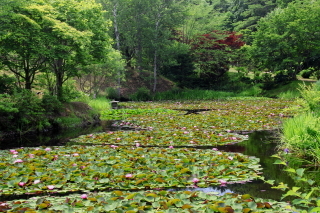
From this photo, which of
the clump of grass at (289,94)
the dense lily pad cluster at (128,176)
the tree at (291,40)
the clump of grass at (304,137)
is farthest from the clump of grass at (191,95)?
the clump of grass at (304,137)

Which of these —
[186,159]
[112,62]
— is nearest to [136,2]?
[112,62]

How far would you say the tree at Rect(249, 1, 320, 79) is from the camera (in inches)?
742

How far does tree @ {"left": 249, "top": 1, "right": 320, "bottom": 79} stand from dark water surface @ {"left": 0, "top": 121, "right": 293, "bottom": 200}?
14387mm

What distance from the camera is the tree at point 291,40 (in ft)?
61.9

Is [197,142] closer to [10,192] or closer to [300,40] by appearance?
[10,192]

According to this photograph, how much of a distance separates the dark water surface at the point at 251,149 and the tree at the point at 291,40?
47.2 feet

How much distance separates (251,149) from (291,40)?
56.0 ft

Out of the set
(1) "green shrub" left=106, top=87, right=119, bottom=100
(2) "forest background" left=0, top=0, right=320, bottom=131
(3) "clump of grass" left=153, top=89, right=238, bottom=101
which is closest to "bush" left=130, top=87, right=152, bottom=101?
(2) "forest background" left=0, top=0, right=320, bottom=131

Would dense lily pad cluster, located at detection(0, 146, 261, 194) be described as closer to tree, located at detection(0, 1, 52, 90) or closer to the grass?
tree, located at detection(0, 1, 52, 90)

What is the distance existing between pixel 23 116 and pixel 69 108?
7.22 ft

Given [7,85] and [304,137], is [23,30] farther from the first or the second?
[304,137]

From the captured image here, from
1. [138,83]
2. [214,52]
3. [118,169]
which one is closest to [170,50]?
[138,83]

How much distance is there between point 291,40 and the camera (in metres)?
19.8

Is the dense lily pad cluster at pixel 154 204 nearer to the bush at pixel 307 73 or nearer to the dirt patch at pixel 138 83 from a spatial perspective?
the dirt patch at pixel 138 83
